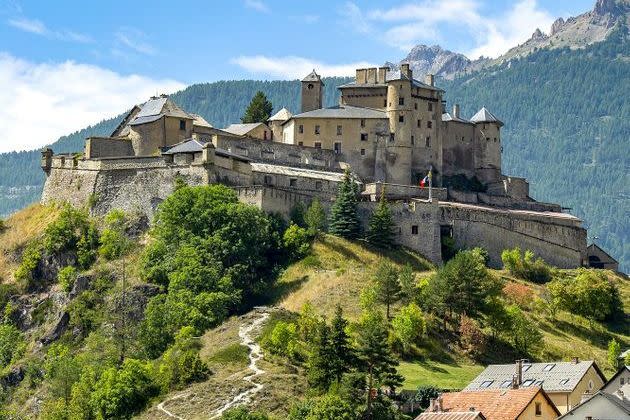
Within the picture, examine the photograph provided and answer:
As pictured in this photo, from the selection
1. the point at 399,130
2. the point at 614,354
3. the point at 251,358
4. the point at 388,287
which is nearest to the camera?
the point at 251,358

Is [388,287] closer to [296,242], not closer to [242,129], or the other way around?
[296,242]

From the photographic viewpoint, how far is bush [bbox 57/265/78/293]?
99.3 metres

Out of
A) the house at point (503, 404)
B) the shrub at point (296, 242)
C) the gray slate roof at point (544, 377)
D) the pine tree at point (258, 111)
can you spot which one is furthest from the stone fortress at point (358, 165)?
the house at point (503, 404)

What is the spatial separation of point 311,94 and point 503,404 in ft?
188

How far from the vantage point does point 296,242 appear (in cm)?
9888

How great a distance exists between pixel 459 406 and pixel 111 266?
38.6m

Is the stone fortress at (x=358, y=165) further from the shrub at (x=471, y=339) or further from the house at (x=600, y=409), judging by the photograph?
the house at (x=600, y=409)

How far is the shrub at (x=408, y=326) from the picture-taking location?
84.6m

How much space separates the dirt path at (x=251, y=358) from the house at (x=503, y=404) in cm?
1084

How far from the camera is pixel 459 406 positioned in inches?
2665

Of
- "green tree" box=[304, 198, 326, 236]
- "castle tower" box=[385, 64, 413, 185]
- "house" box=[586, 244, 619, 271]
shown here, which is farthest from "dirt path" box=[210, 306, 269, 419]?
"house" box=[586, 244, 619, 271]

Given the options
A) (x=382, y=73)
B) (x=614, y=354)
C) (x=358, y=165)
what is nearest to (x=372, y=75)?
(x=382, y=73)

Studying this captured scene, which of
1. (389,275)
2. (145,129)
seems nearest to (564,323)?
(389,275)

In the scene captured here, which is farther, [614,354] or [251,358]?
[614,354]
